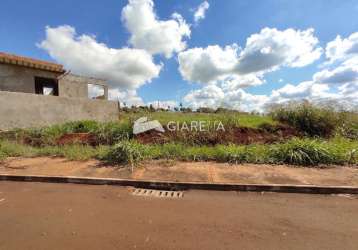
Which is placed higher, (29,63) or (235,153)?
(29,63)

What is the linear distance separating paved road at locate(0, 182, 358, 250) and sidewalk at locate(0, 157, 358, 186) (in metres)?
0.47

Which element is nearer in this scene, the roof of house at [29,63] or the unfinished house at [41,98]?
the unfinished house at [41,98]

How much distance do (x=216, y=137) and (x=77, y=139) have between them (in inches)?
183

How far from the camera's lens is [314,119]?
25.5ft

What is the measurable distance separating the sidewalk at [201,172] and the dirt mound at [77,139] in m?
1.76

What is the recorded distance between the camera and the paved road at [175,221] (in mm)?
2240

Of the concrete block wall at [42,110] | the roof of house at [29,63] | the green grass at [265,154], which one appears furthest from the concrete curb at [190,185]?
the roof of house at [29,63]

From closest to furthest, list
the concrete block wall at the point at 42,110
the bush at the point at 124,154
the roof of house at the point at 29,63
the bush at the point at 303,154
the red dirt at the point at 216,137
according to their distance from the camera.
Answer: the bush at the point at 303,154
the bush at the point at 124,154
the red dirt at the point at 216,137
the concrete block wall at the point at 42,110
the roof of house at the point at 29,63

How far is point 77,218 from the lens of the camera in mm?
2727

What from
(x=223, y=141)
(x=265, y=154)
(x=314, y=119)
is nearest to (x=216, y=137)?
(x=223, y=141)

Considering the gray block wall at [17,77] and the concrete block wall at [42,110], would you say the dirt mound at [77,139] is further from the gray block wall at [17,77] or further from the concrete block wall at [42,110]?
the gray block wall at [17,77]

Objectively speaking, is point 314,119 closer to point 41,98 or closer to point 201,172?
point 201,172

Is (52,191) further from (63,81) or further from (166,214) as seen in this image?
(63,81)

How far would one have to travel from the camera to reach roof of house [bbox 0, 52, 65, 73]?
395 inches
